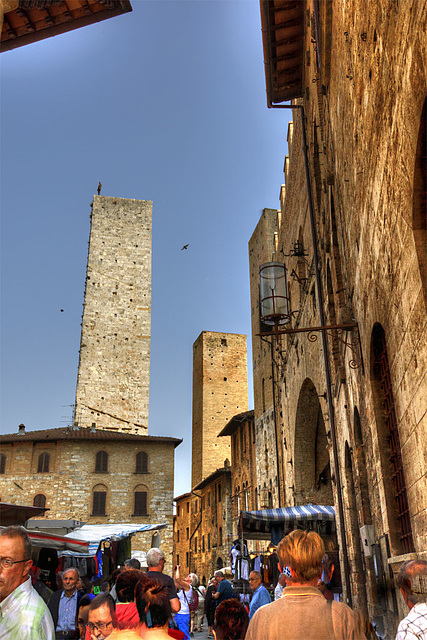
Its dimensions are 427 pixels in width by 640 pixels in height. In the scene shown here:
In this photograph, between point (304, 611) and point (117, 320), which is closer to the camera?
point (304, 611)

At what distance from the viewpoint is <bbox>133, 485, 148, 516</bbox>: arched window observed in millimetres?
26562

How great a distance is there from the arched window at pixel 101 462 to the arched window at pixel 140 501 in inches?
73.0

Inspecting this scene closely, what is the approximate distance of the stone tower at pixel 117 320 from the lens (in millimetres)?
31453

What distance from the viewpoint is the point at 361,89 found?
4.93 meters

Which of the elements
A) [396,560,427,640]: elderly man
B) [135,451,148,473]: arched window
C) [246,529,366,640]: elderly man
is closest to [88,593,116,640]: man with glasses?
[246,529,366,640]: elderly man

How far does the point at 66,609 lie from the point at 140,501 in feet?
72.8

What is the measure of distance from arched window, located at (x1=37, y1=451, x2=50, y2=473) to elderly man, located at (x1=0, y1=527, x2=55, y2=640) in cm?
2606

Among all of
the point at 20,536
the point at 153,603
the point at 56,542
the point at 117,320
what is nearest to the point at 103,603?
the point at 153,603

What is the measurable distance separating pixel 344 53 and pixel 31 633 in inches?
239

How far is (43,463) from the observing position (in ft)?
87.0

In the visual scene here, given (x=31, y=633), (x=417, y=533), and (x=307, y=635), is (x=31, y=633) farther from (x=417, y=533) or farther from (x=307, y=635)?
(x=417, y=533)

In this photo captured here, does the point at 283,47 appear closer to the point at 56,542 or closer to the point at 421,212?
the point at 421,212

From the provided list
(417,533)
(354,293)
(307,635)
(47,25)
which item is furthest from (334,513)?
(47,25)

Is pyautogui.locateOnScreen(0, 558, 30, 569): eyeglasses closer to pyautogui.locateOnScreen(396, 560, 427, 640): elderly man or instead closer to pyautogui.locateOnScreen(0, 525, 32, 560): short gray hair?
pyautogui.locateOnScreen(0, 525, 32, 560): short gray hair
